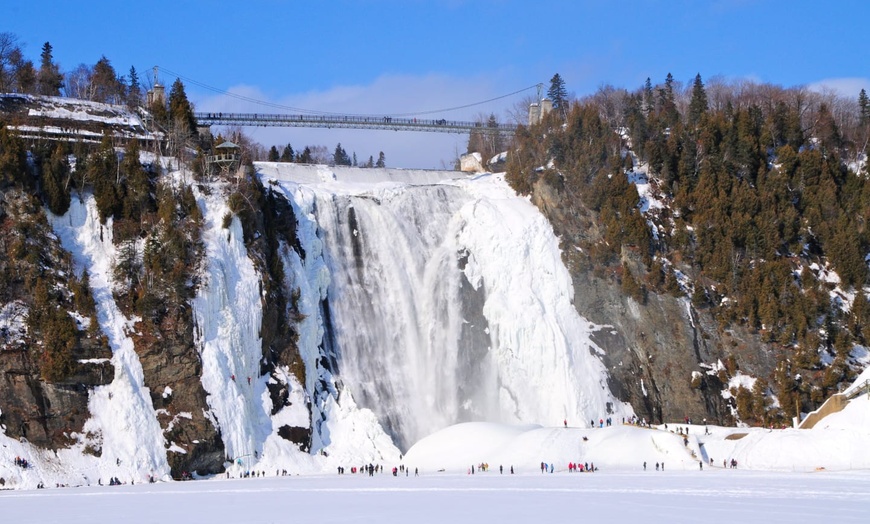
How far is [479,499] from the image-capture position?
3962 centimetres

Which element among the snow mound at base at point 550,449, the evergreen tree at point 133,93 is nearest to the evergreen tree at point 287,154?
the evergreen tree at point 133,93

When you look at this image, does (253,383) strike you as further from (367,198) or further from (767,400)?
(767,400)

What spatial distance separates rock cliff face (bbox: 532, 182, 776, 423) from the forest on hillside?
0.67 meters

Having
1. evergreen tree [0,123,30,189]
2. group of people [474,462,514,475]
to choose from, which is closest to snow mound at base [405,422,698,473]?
group of people [474,462,514,475]

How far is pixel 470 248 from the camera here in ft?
233

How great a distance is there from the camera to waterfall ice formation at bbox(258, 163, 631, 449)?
6425 cm

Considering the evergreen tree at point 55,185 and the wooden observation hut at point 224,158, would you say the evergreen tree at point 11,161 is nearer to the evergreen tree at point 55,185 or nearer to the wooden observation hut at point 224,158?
the evergreen tree at point 55,185

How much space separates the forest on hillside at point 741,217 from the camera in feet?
216

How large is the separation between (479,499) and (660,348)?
29.8m

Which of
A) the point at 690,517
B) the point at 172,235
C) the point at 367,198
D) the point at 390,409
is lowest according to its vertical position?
the point at 690,517

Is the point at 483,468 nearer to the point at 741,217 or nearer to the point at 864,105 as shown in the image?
the point at 741,217

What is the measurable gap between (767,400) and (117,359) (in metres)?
37.2

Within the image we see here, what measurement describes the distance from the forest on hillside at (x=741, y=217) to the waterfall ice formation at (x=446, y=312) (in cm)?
444

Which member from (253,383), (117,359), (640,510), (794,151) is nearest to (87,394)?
(117,359)
